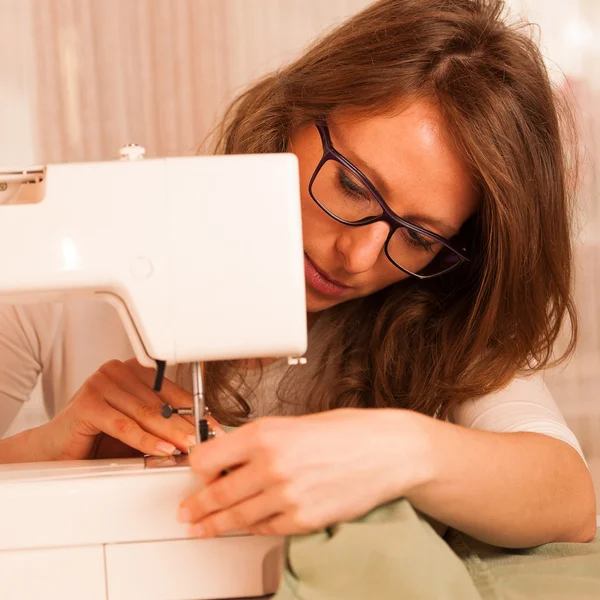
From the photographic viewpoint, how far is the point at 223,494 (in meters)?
0.83

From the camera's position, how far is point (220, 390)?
148 centimetres

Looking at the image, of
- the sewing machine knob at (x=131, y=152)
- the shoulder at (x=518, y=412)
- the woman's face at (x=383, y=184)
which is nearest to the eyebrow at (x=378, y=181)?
the woman's face at (x=383, y=184)

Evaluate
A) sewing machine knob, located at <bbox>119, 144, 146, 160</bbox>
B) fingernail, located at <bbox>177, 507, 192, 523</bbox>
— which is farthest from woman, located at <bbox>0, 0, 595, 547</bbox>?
sewing machine knob, located at <bbox>119, 144, 146, 160</bbox>

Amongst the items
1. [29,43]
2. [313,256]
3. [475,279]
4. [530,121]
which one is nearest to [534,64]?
[530,121]

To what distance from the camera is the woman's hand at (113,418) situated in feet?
3.56

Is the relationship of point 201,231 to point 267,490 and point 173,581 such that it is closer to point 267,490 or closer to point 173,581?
point 267,490

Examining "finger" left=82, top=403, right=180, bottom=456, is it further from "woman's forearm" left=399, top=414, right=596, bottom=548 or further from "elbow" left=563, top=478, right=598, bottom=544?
"elbow" left=563, top=478, right=598, bottom=544

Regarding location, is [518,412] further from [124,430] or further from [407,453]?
[124,430]

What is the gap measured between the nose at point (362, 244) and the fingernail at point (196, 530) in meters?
0.53

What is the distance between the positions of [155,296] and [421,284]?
77 centimetres

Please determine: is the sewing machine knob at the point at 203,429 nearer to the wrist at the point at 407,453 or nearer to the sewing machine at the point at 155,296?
the sewing machine at the point at 155,296

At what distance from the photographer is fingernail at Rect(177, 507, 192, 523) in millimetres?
873

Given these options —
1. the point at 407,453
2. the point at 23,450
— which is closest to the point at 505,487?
the point at 407,453

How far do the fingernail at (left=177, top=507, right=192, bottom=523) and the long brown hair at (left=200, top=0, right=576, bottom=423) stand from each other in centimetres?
59
